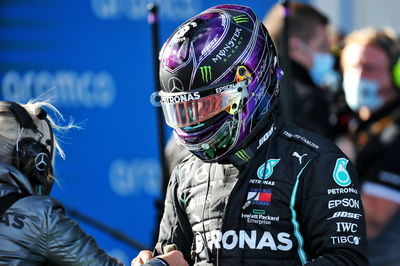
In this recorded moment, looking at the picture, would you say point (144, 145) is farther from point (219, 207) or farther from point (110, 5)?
point (219, 207)

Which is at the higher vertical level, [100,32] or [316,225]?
[100,32]

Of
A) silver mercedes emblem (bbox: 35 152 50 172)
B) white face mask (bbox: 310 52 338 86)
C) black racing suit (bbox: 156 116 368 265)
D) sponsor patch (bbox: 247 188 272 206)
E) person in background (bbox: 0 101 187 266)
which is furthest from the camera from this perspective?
white face mask (bbox: 310 52 338 86)

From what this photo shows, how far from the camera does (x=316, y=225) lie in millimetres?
2629

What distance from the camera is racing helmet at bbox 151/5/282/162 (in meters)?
2.75

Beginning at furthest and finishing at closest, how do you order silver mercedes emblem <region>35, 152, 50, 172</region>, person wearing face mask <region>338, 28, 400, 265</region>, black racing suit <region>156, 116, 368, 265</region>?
person wearing face mask <region>338, 28, 400, 265</region>, silver mercedes emblem <region>35, 152, 50, 172</region>, black racing suit <region>156, 116, 368, 265</region>

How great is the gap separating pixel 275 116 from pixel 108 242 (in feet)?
10.7

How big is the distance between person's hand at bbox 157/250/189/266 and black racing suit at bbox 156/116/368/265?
0.22 ft

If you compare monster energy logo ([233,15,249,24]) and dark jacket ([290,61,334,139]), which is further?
dark jacket ([290,61,334,139])

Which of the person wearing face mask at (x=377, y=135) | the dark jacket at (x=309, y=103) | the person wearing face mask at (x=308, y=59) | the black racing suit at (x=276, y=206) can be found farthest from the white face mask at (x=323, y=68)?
the black racing suit at (x=276, y=206)

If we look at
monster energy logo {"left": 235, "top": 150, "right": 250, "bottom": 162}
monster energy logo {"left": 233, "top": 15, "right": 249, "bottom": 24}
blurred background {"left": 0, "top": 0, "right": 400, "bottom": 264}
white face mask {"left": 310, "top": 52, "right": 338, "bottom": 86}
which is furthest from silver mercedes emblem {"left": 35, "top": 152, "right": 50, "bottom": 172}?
white face mask {"left": 310, "top": 52, "right": 338, "bottom": 86}

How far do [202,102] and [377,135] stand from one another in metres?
2.88

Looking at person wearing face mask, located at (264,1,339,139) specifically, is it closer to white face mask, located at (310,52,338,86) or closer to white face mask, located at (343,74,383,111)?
white face mask, located at (310,52,338,86)

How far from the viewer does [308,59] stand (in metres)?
5.58

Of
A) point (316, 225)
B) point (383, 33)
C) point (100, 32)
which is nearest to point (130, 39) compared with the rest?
point (100, 32)
